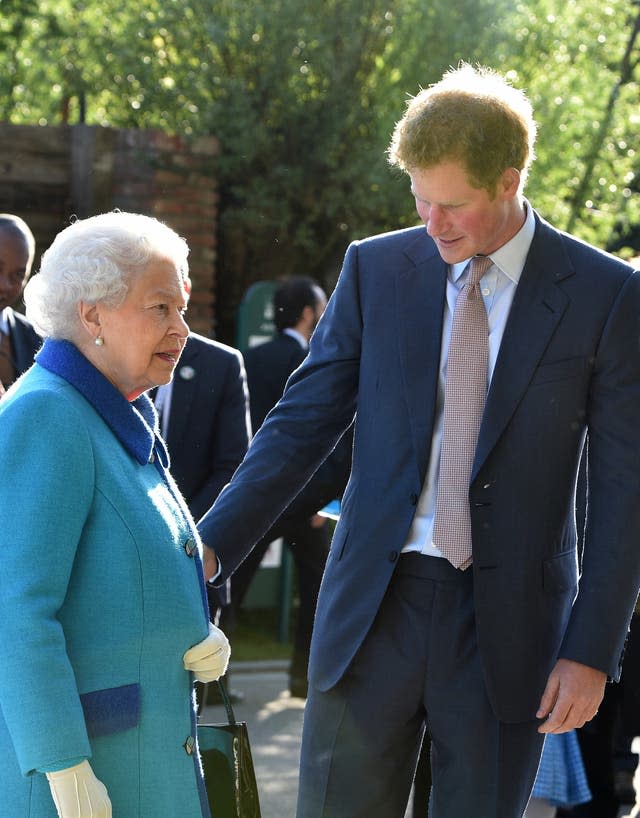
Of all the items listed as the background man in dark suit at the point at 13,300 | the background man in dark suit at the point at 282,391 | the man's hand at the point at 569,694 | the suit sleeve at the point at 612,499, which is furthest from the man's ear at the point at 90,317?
the background man in dark suit at the point at 282,391

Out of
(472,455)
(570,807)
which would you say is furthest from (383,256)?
(570,807)

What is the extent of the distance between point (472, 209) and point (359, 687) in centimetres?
108

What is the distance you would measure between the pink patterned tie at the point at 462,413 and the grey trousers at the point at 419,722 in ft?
0.24

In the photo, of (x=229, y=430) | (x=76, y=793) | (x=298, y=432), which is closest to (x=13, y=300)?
(x=229, y=430)

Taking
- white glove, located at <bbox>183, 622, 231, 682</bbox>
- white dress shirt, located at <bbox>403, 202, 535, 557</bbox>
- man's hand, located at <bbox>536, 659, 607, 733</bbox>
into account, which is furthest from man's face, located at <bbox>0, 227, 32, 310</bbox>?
man's hand, located at <bbox>536, 659, 607, 733</bbox>

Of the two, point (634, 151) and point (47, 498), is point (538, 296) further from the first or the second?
point (634, 151)

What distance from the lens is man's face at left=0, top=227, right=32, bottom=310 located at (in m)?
4.92

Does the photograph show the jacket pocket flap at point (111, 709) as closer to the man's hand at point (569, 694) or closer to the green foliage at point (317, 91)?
the man's hand at point (569, 694)

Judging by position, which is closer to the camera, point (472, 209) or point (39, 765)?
point (39, 765)

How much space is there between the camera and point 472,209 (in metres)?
2.79

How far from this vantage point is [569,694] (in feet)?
9.24

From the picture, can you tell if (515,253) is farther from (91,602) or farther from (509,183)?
(91,602)

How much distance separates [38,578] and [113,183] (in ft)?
20.2

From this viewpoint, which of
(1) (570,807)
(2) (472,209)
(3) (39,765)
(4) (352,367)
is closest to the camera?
(3) (39,765)
